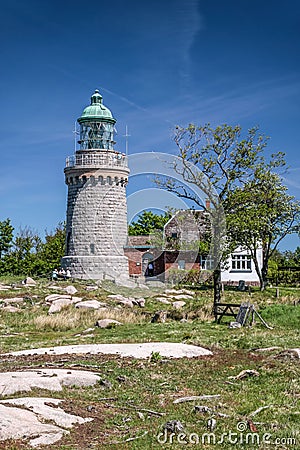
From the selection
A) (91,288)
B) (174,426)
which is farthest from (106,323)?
(91,288)

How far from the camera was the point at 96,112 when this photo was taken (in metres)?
45.4

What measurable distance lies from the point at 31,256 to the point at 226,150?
31534mm

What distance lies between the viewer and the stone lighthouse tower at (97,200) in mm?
45125

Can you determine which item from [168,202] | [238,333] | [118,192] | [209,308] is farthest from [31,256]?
[238,333]

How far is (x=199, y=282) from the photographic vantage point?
5181 cm

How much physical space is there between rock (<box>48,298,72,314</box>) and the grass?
3063mm

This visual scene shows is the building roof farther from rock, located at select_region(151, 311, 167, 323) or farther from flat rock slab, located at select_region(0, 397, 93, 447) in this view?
flat rock slab, located at select_region(0, 397, 93, 447)

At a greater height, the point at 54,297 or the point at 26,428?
the point at 54,297

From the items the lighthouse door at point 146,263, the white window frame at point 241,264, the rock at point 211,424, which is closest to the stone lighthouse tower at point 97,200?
the lighthouse door at point 146,263

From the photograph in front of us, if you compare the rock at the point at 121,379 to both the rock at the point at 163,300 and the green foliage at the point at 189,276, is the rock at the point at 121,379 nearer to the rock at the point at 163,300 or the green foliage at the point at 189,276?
the rock at the point at 163,300

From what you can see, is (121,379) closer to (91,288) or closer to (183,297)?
(183,297)

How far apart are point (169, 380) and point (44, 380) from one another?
264 centimetres

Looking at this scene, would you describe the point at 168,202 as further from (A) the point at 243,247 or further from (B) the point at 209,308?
(A) the point at 243,247

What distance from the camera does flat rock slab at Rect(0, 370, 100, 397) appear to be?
10677mm
